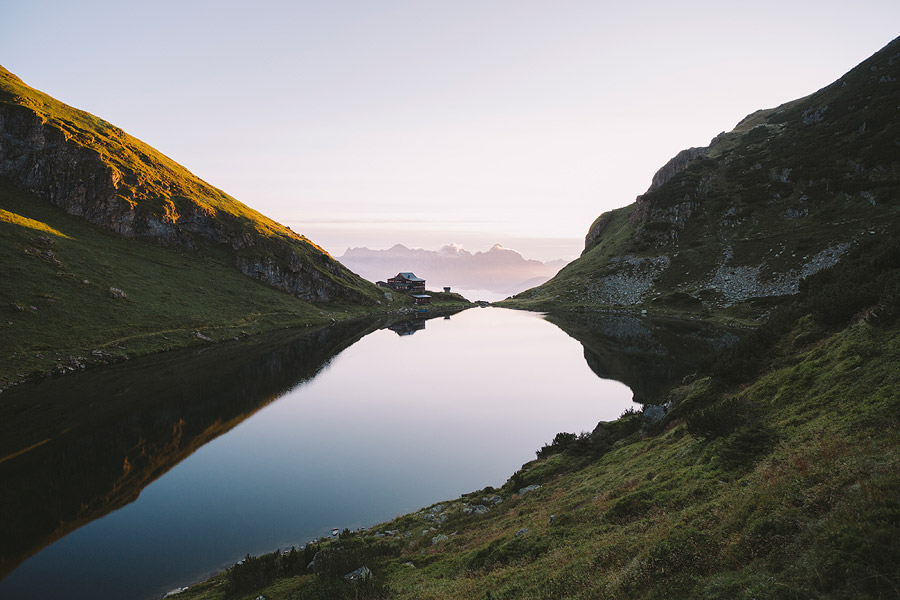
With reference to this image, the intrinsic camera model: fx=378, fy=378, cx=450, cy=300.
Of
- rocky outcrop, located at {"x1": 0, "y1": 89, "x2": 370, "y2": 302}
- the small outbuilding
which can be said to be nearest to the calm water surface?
rocky outcrop, located at {"x1": 0, "y1": 89, "x2": 370, "y2": 302}

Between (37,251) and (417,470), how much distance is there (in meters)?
89.7

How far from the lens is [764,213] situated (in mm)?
126625

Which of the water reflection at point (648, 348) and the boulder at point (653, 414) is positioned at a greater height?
the boulder at point (653, 414)

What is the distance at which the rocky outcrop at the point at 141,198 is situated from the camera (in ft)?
328

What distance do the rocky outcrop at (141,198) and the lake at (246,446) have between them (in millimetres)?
70146

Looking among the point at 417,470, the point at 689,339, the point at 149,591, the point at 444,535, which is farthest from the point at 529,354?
the point at 149,591

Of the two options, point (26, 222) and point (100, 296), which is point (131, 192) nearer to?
point (26, 222)

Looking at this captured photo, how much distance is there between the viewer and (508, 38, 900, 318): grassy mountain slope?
97750 mm

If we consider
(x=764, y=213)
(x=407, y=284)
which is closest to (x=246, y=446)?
(x=764, y=213)

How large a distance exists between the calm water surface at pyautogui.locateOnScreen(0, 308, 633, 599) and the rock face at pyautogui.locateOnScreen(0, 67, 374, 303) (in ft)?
267

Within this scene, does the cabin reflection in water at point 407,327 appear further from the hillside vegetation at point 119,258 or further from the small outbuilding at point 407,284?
the small outbuilding at point 407,284

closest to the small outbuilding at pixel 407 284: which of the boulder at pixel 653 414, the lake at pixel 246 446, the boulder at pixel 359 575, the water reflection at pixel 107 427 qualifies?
the lake at pixel 246 446

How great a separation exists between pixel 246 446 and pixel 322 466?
8.46 m

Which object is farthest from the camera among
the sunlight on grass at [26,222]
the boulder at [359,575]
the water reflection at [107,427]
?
the sunlight on grass at [26,222]
